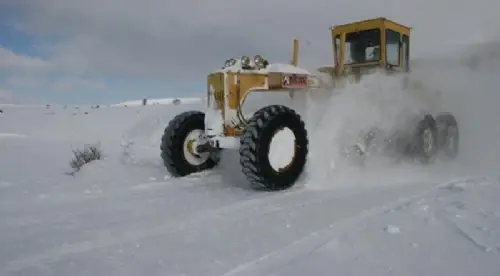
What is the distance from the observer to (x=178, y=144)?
692 centimetres

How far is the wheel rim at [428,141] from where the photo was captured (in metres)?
7.57

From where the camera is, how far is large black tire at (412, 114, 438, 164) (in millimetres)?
7426

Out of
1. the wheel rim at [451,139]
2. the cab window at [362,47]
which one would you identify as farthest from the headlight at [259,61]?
the wheel rim at [451,139]

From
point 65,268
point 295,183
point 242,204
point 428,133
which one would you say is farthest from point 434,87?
point 65,268

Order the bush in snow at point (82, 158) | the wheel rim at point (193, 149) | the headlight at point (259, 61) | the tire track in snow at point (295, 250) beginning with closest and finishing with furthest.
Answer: the tire track in snow at point (295, 250)
the headlight at point (259, 61)
the wheel rim at point (193, 149)
the bush in snow at point (82, 158)

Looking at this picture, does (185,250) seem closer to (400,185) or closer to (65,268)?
(65,268)

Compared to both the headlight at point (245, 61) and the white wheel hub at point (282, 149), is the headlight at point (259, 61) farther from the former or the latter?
the white wheel hub at point (282, 149)

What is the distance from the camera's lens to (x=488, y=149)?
30.3 ft

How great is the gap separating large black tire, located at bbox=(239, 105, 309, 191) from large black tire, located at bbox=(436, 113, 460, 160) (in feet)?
11.5

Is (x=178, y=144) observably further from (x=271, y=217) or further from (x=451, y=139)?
(x=451, y=139)

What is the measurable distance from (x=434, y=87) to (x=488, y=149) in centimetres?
180

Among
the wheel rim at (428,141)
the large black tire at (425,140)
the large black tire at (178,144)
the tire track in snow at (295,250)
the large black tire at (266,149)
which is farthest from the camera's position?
the wheel rim at (428,141)

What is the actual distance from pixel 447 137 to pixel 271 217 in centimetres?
535

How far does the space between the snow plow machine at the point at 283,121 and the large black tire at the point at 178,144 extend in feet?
0.05
